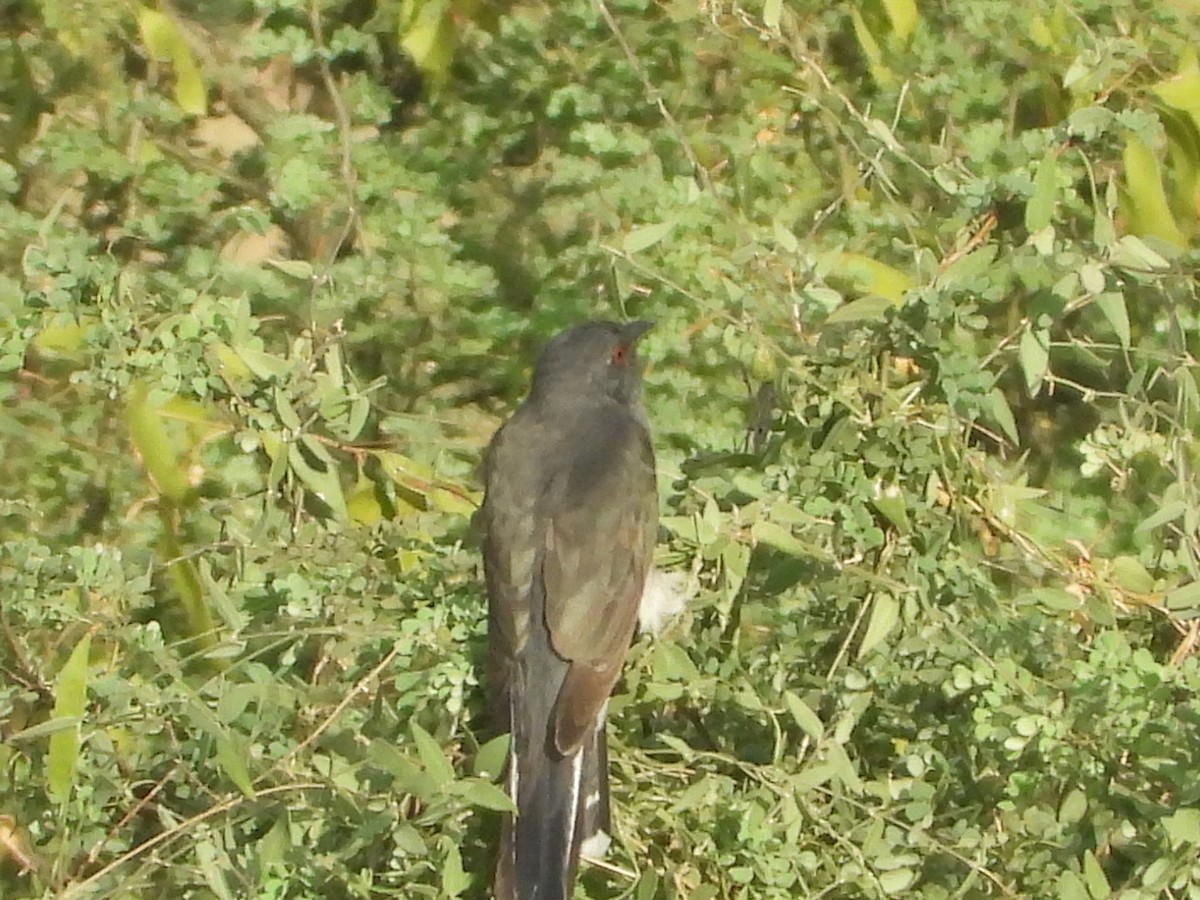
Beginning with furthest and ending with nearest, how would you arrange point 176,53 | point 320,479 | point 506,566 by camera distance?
point 176,53, point 506,566, point 320,479

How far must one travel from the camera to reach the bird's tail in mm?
2514

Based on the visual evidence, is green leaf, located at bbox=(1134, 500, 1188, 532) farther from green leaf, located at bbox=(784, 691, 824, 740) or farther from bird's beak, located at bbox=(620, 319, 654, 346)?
bird's beak, located at bbox=(620, 319, 654, 346)

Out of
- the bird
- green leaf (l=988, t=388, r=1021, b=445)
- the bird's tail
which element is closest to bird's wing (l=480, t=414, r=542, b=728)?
the bird

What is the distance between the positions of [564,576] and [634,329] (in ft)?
2.12

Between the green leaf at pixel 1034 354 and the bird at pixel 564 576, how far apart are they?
2.70 ft

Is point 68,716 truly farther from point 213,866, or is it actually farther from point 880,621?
point 880,621

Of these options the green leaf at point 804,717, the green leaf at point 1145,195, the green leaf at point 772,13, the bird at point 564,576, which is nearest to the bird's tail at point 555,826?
the bird at point 564,576

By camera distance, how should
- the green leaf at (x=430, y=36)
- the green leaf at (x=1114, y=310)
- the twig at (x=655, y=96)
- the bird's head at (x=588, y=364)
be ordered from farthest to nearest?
the green leaf at (x=430, y=36) < the bird's head at (x=588, y=364) < the twig at (x=655, y=96) < the green leaf at (x=1114, y=310)

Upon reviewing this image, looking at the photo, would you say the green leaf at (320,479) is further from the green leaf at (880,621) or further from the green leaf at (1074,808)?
the green leaf at (1074,808)

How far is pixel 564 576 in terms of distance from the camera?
3018 mm

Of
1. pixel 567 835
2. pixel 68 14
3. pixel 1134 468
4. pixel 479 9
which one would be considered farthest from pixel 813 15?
pixel 567 835

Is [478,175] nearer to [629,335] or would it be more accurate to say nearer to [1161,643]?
[629,335]

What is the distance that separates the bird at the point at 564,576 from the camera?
2596 mm

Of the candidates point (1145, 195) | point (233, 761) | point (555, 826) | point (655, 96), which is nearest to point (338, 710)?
point (233, 761)
